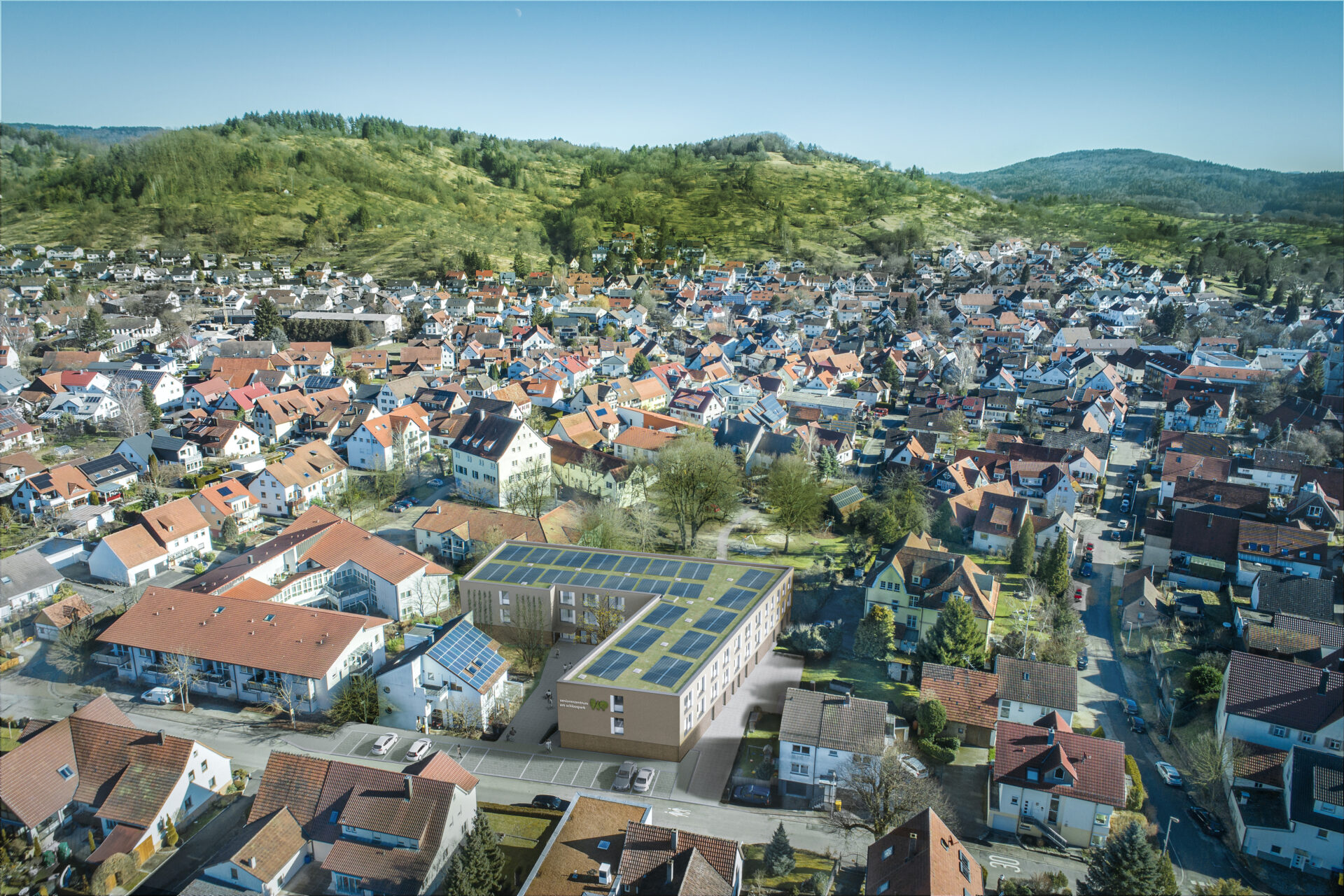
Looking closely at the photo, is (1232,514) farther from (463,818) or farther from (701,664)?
(463,818)

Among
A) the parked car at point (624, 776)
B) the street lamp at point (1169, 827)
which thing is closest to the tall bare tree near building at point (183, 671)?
the parked car at point (624, 776)

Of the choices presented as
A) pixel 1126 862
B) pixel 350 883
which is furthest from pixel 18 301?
pixel 1126 862

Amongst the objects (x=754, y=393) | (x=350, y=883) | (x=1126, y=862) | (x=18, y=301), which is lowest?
(x=350, y=883)

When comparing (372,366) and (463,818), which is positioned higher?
(372,366)

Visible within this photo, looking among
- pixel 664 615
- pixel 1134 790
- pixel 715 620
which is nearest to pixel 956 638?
pixel 1134 790

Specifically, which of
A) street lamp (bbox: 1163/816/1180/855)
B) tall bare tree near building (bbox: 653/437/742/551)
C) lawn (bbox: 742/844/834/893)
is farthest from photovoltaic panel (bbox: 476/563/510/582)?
street lamp (bbox: 1163/816/1180/855)

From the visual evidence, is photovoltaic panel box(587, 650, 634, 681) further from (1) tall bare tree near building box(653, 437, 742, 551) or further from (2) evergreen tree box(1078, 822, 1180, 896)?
(1) tall bare tree near building box(653, 437, 742, 551)

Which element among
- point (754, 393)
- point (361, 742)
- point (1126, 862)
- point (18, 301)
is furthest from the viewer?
point (18, 301)
